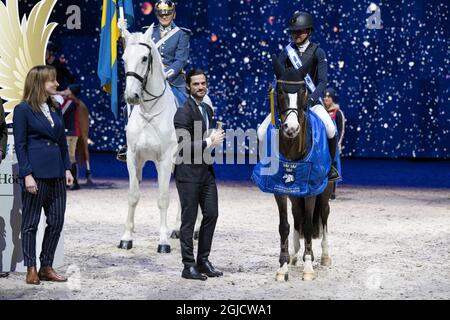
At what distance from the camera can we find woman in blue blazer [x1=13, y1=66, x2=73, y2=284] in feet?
21.0

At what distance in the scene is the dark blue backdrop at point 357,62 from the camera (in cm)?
1711

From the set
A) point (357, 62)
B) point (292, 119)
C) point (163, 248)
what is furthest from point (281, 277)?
point (357, 62)

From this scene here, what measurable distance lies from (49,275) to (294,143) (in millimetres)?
2354

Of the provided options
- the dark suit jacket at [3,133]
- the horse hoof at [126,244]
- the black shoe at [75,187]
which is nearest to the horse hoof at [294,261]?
the horse hoof at [126,244]

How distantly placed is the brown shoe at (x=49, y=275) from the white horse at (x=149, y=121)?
161cm

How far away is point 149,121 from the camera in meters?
8.35

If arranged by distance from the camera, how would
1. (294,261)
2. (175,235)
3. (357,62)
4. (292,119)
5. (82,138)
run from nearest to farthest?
(292,119) < (294,261) < (175,235) < (82,138) < (357,62)

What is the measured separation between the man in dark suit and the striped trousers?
3.34 ft

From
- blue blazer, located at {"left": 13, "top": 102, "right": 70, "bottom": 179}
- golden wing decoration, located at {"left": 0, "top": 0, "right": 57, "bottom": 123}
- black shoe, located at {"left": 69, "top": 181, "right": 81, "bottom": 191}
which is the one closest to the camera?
blue blazer, located at {"left": 13, "top": 102, "right": 70, "bottom": 179}

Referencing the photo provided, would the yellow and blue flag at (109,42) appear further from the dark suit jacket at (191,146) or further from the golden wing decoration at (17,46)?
the dark suit jacket at (191,146)

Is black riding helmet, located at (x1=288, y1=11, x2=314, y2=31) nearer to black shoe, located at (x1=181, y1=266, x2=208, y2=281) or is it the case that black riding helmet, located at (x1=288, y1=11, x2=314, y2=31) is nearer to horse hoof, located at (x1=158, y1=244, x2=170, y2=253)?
black shoe, located at (x1=181, y1=266, x2=208, y2=281)

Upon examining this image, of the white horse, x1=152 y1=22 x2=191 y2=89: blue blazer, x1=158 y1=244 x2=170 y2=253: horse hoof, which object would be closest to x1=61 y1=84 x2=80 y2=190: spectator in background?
x1=152 y1=22 x2=191 y2=89: blue blazer

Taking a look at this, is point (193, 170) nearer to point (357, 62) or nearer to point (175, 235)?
point (175, 235)

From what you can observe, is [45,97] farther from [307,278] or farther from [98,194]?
[98,194]
